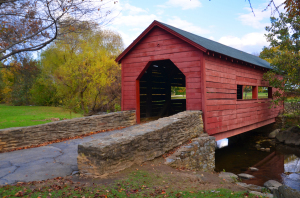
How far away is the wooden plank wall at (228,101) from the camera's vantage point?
946 cm

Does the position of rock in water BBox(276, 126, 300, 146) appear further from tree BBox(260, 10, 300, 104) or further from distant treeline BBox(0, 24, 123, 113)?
distant treeline BBox(0, 24, 123, 113)

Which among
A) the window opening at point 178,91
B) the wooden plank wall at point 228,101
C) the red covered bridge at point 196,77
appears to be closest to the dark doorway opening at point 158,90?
the red covered bridge at point 196,77

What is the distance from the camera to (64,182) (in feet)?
15.0

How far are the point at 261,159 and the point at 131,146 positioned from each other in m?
8.98

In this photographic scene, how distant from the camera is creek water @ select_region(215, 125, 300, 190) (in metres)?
9.11

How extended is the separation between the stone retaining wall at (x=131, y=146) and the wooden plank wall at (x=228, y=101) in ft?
6.18

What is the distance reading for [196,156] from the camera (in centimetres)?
773

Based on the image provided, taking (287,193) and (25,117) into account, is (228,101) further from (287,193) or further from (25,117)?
(25,117)

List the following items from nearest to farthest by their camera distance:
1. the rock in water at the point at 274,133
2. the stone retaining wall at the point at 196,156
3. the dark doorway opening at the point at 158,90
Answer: the stone retaining wall at the point at 196,156 < the dark doorway opening at the point at 158,90 < the rock in water at the point at 274,133

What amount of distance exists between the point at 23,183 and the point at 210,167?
6.39 meters

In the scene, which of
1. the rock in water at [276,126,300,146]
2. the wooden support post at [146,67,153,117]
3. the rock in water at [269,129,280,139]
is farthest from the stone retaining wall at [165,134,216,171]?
the rock in water at [269,129,280,139]

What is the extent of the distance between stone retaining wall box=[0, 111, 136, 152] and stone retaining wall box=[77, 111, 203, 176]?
3.25 m

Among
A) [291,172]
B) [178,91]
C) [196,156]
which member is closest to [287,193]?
[196,156]

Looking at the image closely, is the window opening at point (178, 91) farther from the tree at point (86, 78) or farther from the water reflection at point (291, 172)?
the water reflection at point (291, 172)
